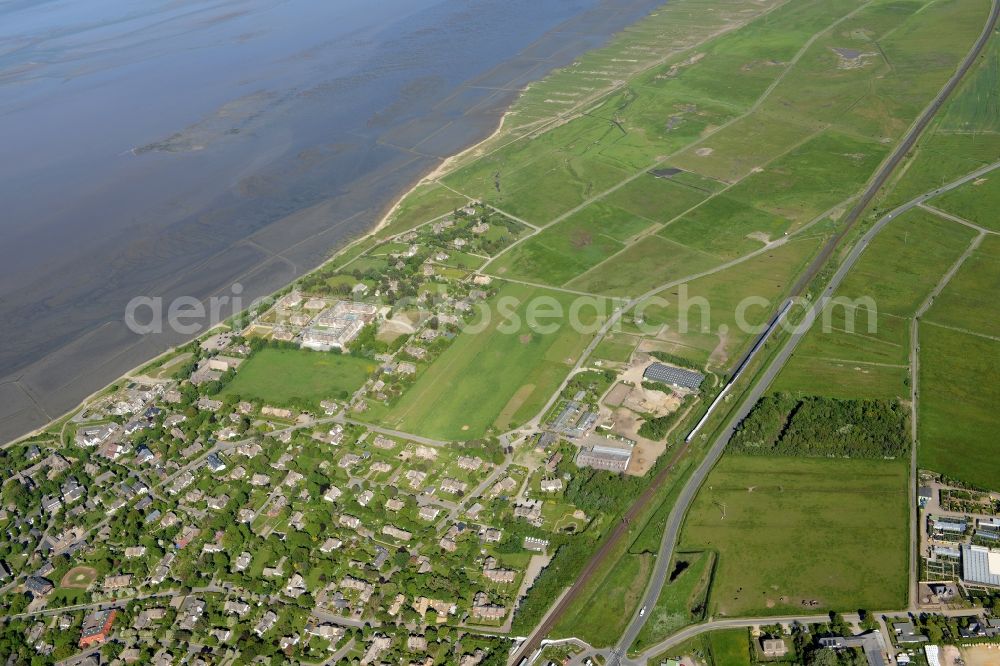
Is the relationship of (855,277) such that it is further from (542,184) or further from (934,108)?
(934,108)

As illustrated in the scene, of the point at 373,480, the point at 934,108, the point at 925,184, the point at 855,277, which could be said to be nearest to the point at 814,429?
the point at 855,277

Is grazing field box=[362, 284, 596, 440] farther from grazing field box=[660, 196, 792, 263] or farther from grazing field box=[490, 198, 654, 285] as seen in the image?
grazing field box=[660, 196, 792, 263]

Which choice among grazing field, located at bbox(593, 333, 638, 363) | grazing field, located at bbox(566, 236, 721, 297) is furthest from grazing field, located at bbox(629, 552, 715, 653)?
grazing field, located at bbox(566, 236, 721, 297)

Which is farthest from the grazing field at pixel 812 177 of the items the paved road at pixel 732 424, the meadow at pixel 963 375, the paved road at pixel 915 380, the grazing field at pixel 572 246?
the meadow at pixel 963 375

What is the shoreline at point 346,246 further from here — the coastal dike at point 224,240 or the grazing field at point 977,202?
the grazing field at point 977,202

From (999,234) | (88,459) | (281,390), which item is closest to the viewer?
(88,459)
